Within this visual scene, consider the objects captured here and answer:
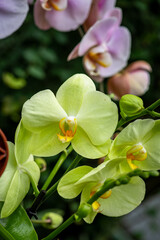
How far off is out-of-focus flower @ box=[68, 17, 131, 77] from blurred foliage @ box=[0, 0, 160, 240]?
39 centimetres

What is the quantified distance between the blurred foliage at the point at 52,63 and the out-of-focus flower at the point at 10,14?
55cm

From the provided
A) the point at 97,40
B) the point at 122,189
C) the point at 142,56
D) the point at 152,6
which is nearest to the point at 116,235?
the point at 142,56

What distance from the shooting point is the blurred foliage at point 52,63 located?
1.07 meters

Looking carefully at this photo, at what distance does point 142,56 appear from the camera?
1.19 m

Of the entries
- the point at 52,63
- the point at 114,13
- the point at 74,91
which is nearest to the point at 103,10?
the point at 114,13

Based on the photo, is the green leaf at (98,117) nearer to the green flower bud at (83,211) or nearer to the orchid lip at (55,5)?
the green flower bud at (83,211)

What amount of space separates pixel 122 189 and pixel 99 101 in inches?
3.6

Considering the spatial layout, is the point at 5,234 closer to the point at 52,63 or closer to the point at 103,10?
the point at 103,10

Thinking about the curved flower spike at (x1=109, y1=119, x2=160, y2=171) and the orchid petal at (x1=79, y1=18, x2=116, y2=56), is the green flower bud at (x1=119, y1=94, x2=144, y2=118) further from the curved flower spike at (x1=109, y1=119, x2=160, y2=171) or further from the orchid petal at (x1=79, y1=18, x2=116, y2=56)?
the orchid petal at (x1=79, y1=18, x2=116, y2=56)

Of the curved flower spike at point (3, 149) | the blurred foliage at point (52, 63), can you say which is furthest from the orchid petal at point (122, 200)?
the blurred foliage at point (52, 63)

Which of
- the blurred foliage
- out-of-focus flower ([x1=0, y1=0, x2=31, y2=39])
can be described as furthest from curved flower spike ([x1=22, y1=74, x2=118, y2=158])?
the blurred foliage

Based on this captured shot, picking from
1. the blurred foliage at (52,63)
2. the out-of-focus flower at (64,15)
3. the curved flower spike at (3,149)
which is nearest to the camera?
the curved flower spike at (3,149)

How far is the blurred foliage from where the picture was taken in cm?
107

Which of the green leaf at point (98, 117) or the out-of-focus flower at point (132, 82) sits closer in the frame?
the green leaf at point (98, 117)
